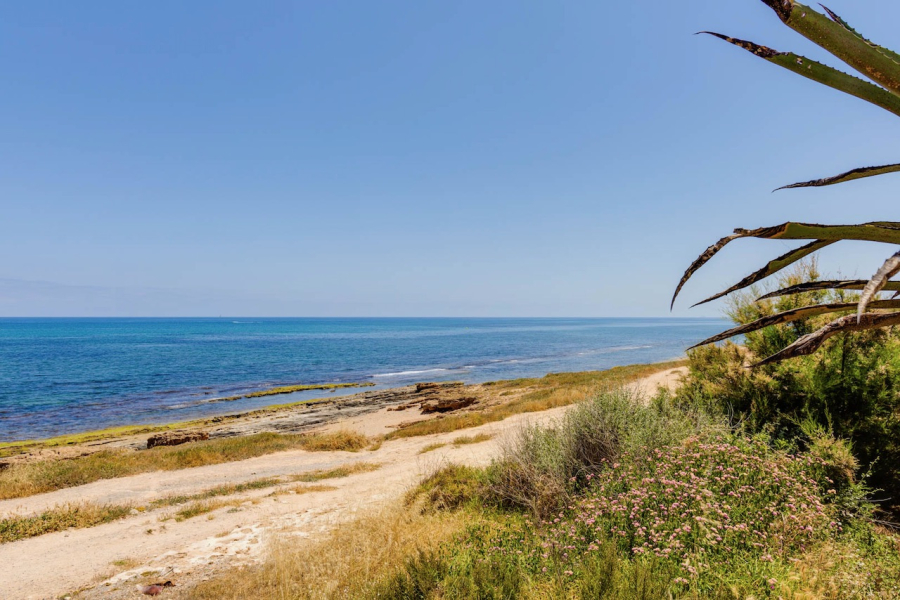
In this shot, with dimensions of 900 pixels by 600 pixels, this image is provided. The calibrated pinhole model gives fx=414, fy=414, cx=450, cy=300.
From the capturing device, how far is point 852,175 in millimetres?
1947

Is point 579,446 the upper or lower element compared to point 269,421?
upper

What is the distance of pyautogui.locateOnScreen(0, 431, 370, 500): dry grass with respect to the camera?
40.4ft

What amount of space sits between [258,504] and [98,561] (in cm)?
315

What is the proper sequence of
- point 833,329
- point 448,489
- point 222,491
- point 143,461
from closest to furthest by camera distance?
1. point 833,329
2. point 448,489
3. point 222,491
4. point 143,461

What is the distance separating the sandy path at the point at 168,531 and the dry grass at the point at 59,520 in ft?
1.14

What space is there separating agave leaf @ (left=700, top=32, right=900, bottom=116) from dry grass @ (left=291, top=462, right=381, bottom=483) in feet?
42.1

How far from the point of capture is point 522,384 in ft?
110

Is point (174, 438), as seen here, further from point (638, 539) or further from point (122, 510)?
point (638, 539)

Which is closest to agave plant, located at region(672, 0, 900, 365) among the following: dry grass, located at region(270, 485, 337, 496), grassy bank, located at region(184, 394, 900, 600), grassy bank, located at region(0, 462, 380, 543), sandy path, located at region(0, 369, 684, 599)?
grassy bank, located at region(184, 394, 900, 600)

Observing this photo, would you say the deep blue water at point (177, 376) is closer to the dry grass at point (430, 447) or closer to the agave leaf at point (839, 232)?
the dry grass at point (430, 447)

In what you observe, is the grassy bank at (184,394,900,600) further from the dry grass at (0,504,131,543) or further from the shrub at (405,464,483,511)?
the dry grass at (0,504,131,543)

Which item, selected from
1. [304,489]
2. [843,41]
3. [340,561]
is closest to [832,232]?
[843,41]

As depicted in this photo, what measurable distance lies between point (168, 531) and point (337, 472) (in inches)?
197

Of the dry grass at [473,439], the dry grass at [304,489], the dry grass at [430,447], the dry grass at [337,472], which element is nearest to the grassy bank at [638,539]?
the dry grass at [304,489]
